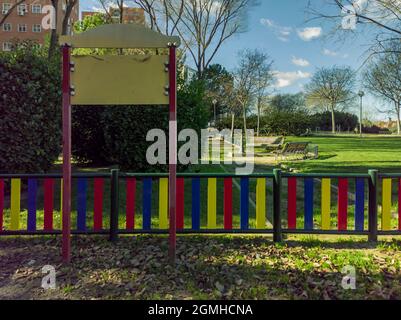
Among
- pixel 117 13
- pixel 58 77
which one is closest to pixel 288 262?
pixel 58 77

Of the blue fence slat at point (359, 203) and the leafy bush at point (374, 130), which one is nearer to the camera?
the blue fence slat at point (359, 203)

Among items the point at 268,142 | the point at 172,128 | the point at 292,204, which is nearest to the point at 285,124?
the point at 268,142

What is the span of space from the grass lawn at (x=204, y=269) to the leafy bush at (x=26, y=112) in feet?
9.92

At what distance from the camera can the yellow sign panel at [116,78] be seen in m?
4.29

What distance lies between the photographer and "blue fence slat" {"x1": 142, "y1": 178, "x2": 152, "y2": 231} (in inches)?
203

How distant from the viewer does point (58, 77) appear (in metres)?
8.88

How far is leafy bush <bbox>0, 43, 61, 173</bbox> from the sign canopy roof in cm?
409

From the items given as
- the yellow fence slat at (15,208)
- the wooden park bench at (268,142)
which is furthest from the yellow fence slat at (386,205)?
the wooden park bench at (268,142)

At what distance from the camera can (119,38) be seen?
13.7ft

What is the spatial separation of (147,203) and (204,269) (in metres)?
1.47

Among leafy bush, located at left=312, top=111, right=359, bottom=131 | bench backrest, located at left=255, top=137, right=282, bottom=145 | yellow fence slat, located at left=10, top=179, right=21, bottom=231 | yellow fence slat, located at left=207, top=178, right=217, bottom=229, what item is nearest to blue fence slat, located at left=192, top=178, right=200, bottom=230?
yellow fence slat, located at left=207, top=178, right=217, bottom=229

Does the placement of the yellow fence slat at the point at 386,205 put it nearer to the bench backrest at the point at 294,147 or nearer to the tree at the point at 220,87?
the bench backrest at the point at 294,147

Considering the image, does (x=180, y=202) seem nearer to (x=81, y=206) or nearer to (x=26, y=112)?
(x=81, y=206)
